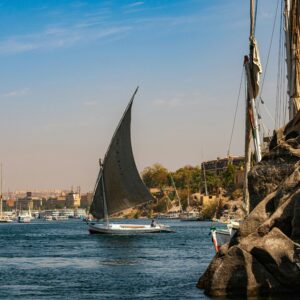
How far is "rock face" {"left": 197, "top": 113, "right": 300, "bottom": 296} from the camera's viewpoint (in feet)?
86.1

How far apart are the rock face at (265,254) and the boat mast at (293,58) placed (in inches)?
531

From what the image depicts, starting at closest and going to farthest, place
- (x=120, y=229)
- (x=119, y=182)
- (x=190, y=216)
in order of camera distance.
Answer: (x=119, y=182), (x=120, y=229), (x=190, y=216)

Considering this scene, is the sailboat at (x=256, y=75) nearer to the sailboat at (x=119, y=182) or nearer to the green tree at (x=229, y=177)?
the sailboat at (x=119, y=182)

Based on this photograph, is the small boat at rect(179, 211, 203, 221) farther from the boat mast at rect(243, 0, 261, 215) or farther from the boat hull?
the boat mast at rect(243, 0, 261, 215)

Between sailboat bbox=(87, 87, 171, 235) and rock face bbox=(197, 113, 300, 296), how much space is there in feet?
150

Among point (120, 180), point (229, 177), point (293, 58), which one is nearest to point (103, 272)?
point (293, 58)

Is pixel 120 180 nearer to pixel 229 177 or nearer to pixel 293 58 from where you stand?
pixel 293 58

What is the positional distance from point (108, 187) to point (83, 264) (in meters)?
34.2

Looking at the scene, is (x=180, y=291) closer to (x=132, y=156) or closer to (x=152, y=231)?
(x=132, y=156)

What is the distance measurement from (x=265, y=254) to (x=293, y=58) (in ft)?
66.0

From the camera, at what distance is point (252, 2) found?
4466 cm

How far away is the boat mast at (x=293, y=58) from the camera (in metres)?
43.2

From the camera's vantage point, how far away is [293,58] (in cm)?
4416

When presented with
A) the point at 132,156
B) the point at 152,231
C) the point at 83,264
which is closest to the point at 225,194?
the point at 152,231
